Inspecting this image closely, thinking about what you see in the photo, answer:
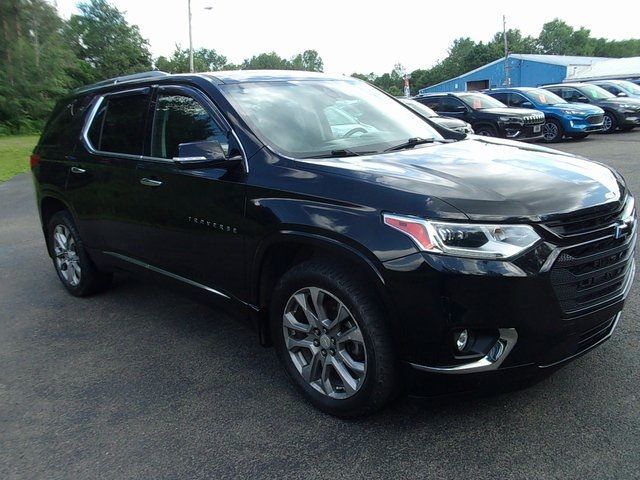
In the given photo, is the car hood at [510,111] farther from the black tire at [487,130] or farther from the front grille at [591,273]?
the front grille at [591,273]

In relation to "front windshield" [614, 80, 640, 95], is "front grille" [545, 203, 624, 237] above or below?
above

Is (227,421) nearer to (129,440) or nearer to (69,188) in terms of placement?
(129,440)

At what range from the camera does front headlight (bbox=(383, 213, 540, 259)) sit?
2.53 meters

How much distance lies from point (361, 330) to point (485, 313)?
0.60m

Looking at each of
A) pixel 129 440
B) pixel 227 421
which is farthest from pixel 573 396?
pixel 129 440

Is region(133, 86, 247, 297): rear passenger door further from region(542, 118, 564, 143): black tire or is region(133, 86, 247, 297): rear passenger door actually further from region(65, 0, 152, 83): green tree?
region(65, 0, 152, 83): green tree

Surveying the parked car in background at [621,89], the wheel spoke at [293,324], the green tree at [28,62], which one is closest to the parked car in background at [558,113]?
the parked car in background at [621,89]

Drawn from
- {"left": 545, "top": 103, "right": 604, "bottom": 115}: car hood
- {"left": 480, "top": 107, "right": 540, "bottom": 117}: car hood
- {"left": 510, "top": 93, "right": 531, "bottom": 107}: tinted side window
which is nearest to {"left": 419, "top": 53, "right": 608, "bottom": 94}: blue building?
{"left": 510, "top": 93, "right": 531, "bottom": 107}: tinted side window

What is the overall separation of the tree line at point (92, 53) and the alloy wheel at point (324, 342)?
3779mm

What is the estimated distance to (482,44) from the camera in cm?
9488

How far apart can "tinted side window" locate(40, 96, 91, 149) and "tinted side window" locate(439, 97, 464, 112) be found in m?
13.4

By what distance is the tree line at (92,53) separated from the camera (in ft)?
110

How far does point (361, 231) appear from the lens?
2.72 m

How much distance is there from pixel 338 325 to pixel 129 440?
1.22 metres
